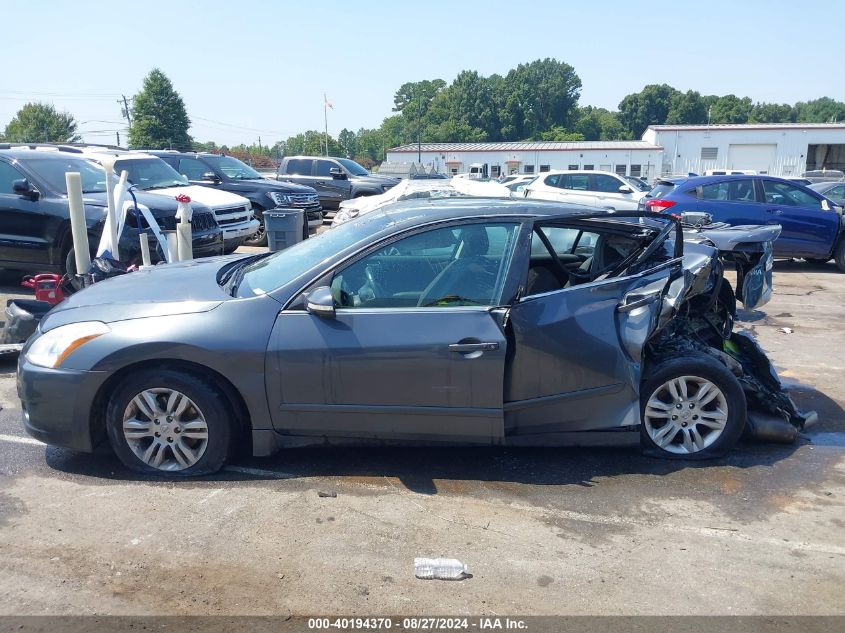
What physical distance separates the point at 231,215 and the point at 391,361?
324 inches

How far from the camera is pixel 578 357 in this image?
416 cm

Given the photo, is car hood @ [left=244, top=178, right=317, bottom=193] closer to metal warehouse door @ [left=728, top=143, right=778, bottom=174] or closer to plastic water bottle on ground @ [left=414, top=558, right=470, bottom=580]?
plastic water bottle on ground @ [left=414, top=558, right=470, bottom=580]

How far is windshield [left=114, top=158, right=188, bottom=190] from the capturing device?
11289mm

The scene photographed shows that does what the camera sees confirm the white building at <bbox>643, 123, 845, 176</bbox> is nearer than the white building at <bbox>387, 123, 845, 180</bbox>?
Yes

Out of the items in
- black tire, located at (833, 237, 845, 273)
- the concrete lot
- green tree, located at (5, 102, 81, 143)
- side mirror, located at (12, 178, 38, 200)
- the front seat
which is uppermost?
green tree, located at (5, 102, 81, 143)

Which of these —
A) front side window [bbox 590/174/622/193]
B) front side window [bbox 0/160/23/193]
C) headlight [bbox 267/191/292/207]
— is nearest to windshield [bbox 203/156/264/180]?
headlight [bbox 267/191/292/207]

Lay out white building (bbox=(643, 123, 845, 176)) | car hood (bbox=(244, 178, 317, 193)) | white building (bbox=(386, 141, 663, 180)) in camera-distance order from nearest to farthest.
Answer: car hood (bbox=(244, 178, 317, 193))
white building (bbox=(643, 123, 845, 176))
white building (bbox=(386, 141, 663, 180))

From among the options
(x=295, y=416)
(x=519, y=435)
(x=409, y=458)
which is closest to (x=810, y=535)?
(x=519, y=435)

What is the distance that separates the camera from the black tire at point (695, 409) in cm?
445

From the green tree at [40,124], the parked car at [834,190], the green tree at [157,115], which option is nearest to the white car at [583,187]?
the parked car at [834,190]

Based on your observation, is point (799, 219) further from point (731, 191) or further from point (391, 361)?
point (391, 361)

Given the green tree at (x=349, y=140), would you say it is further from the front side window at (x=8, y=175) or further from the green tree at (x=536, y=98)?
the front side window at (x=8, y=175)

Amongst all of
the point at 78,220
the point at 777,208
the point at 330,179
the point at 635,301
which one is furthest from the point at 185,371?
the point at 330,179

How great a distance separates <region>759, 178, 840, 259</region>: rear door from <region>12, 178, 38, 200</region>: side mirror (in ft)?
37.6
